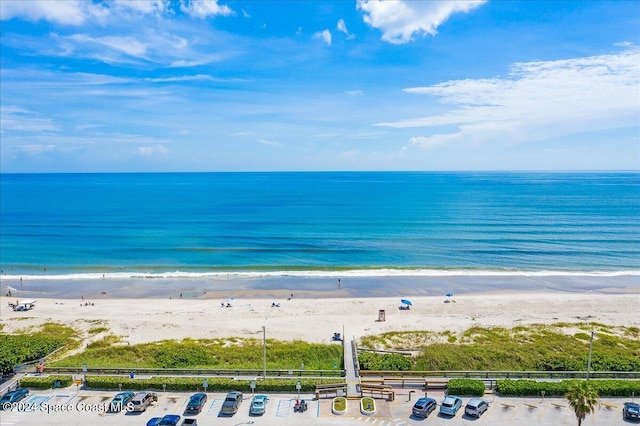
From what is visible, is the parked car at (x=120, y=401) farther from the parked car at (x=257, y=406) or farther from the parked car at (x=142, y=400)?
the parked car at (x=257, y=406)

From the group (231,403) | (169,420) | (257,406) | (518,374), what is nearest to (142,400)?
(169,420)

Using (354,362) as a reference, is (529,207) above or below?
above

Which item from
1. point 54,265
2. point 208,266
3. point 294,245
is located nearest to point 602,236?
point 294,245

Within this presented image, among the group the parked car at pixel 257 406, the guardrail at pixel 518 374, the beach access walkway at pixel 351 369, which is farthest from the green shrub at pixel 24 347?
the guardrail at pixel 518 374

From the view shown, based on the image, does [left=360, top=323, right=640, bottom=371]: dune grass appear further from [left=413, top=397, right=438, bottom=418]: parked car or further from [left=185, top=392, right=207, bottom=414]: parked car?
[left=185, top=392, right=207, bottom=414]: parked car

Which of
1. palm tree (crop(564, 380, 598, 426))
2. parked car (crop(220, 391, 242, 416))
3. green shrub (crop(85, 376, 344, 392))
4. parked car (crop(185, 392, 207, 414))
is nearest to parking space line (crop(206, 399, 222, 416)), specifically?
parked car (crop(220, 391, 242, 416))

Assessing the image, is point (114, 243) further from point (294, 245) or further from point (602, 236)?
point (602, 236)
